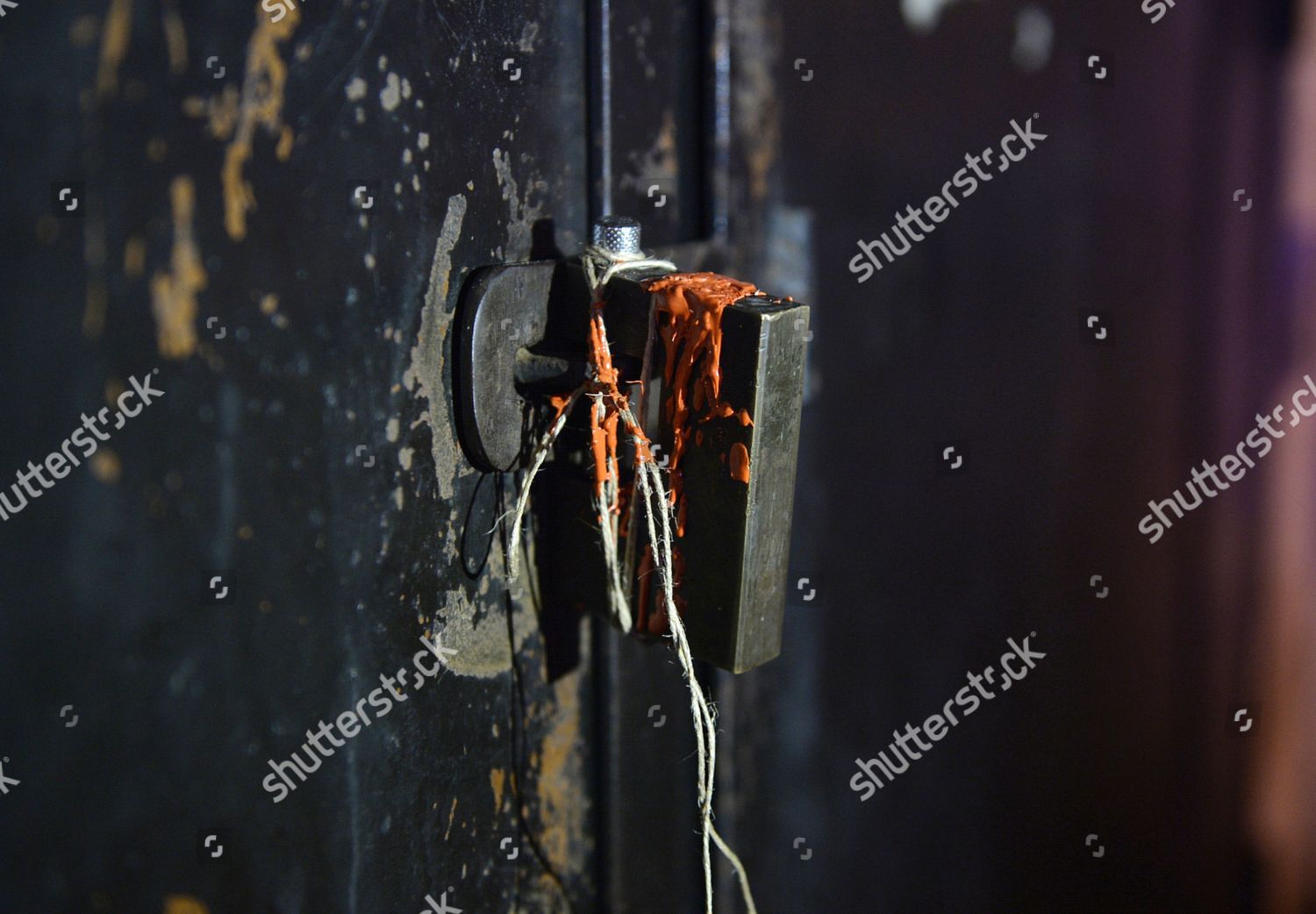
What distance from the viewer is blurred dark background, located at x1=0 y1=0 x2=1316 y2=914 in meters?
0.52

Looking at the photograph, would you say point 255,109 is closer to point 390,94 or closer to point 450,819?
point 390,94

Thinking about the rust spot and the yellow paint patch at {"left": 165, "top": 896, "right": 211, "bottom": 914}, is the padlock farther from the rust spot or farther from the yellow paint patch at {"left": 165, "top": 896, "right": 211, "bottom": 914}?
the yellow paint patch at {"left": 165, "top": 896, "right": 211, "bottom": 914}

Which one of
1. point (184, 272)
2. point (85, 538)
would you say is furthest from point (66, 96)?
point (85, 538)

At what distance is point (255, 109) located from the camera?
22.3 inches

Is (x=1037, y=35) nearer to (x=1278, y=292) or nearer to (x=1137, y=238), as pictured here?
(x=1137, y=238)

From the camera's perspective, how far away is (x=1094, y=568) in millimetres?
1266
